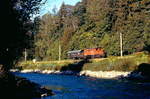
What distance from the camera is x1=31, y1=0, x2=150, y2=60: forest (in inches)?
2968

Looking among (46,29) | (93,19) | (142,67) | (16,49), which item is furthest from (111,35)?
(16,49)

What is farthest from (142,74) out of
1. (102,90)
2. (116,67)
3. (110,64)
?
(102,90)

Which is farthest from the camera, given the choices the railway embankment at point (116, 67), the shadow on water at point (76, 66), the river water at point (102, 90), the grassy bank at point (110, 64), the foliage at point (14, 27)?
the shadow on water at point (76, 66)

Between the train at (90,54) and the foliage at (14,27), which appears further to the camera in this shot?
the train at (90,54)

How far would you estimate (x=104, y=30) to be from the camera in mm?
93938

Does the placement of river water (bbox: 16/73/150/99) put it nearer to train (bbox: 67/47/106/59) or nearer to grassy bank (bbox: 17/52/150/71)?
grassy bank (bbox: 17/52/150/71)

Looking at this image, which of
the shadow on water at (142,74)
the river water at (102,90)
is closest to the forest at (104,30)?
the shadow on water at (142,74)

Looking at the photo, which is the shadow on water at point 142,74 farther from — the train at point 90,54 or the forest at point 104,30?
the train at point 90,54

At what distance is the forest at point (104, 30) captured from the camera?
75.4 meters

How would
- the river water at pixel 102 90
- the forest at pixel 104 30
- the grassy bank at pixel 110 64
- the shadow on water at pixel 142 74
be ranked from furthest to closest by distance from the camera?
the forest at pixel 104 30, the grassy bank at pixel 110 64, the shadow on water at pixel 142 74, the river water at pixel 102 90

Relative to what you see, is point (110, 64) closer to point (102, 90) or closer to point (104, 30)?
point (104, 30)

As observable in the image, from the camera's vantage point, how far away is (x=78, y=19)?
12144cm

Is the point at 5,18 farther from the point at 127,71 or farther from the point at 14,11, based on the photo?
the point at 127,71

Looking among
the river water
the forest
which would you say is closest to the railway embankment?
the forest
